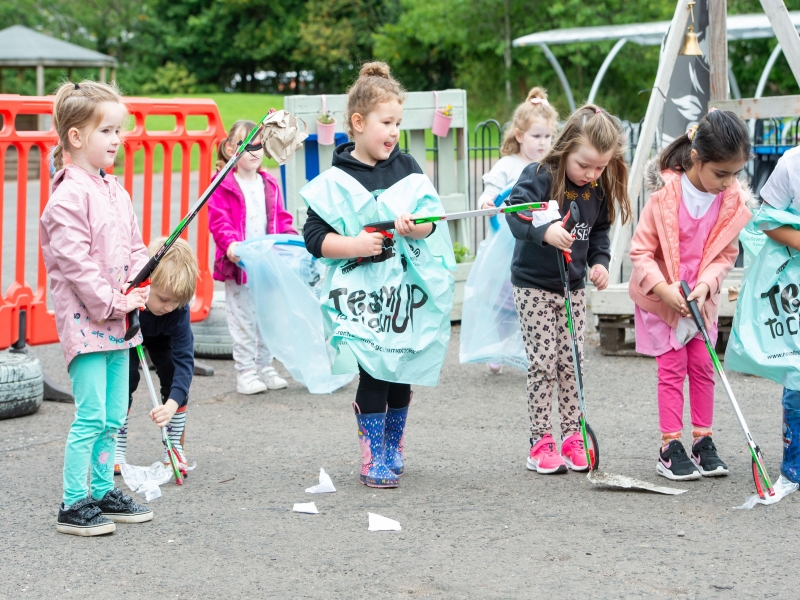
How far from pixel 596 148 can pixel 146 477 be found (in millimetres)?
2283

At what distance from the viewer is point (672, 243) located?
4145 mm

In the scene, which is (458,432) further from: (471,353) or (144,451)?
(144,451)

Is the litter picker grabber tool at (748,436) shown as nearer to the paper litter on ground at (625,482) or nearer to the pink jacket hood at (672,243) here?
the pink jacket hood at (672,243)

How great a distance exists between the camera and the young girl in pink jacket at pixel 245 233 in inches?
234

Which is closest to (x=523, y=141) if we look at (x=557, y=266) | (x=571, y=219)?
(x=557, y=266)

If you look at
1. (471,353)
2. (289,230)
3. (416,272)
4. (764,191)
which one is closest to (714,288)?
(764,191)

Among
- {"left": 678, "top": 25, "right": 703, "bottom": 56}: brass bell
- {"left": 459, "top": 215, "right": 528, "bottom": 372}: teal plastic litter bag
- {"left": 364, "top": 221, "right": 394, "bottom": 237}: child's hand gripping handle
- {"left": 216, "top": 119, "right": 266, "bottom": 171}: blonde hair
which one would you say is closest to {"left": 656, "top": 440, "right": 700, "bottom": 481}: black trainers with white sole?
{"left": 364, "top": 221, "right": 394, "bottom": 237}: child's hand gripping handle

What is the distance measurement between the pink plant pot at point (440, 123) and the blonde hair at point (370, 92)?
3.44 m

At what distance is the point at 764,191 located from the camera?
404 centimetres

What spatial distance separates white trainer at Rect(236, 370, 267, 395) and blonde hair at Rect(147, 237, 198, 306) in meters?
1.76

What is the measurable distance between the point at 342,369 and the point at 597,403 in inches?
78.2

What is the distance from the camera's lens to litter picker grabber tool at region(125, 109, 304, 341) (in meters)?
3.68

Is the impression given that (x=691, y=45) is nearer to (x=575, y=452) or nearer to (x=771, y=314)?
(x=771, y=314)

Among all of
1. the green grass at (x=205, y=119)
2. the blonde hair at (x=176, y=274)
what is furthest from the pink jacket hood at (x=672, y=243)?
the green grass at (x=205, y=119)
